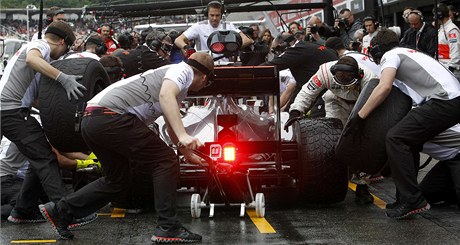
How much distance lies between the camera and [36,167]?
27.8ft

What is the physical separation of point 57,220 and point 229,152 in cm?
173

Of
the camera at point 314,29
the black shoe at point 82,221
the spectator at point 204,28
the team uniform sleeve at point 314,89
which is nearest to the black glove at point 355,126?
the team uniform sleeve at point 314,89

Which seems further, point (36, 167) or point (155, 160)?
point (36, 167)

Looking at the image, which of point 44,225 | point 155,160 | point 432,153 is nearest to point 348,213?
point 432,153

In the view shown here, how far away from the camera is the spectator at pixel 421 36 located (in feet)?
43.5

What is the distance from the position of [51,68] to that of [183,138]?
1862mm

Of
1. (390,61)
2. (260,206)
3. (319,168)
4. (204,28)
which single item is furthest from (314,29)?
(260,206)

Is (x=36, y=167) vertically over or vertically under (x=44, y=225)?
over

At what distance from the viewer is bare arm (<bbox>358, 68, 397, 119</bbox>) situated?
331 inches

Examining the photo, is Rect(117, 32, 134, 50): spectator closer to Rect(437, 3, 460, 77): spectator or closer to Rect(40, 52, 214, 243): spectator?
Rect(437, 3, 460, 77): spectator

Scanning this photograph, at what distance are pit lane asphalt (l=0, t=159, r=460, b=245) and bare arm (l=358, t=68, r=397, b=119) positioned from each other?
101cm

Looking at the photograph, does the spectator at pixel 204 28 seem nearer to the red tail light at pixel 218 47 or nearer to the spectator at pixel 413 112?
the red tail light at pixel 218 47

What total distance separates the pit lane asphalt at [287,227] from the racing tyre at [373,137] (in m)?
0.49

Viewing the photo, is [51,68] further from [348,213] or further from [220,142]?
[348,213]
